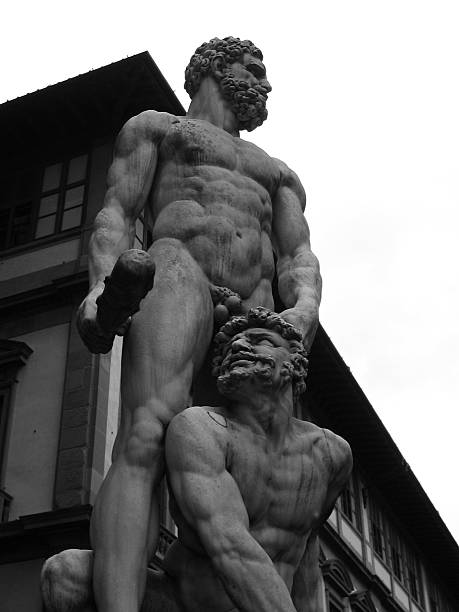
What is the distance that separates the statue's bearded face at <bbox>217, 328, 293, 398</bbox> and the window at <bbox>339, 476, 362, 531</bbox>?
72.5ft

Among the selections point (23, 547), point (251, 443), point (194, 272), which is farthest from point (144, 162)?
point (23, 547)

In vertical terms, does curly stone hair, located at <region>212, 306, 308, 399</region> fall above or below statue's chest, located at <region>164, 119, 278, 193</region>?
below

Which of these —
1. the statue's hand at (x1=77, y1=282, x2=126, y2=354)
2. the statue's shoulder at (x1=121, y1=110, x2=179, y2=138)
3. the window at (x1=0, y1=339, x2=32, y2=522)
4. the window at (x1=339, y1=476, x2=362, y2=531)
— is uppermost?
the window at (x1=339, y1=476, x2=362, y2=531)

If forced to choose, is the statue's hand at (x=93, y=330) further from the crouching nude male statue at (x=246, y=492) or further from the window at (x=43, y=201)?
the window at (x=43, y=201)

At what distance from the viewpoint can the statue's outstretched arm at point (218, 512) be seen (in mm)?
3318

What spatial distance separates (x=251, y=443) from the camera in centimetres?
369

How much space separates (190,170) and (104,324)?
1082 millimetres

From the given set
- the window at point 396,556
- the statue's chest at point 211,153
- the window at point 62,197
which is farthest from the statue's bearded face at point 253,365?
the window at point 396,556

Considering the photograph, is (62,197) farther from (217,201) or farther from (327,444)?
(327,444)

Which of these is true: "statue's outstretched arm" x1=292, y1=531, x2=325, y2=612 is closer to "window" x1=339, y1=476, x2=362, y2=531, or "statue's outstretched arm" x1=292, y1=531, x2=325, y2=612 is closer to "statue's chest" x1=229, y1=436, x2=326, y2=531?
"statue's chest" x1=229, y1=436, x2=326, y2=531

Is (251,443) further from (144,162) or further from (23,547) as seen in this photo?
(23,547)

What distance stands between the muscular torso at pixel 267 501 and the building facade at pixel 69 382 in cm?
759

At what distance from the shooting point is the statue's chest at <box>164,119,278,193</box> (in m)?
4.55

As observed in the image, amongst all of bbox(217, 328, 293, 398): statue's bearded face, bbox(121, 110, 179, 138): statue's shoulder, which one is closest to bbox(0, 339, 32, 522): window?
bbox(121, 110, 179, 138): statue's shoulder
